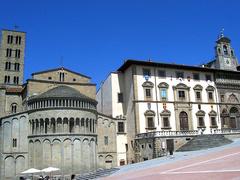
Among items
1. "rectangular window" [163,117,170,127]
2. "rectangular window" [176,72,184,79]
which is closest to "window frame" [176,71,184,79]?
"rectangular window" [176,72,184,79]

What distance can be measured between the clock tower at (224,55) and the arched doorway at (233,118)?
895 cm

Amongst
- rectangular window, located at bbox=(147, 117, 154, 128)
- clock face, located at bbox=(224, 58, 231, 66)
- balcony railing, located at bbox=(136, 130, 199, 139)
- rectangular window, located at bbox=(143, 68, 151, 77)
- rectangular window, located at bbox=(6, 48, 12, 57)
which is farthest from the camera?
rectangular window, located at bbox=(6, 48, 12, 57)

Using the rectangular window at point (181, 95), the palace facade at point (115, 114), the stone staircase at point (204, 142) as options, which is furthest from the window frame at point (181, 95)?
the stone staircase at point (204, 142)

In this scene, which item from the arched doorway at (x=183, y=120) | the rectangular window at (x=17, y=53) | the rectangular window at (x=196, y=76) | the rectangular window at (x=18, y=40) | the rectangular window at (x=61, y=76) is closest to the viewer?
the arched doorway at (x=183, y=120)

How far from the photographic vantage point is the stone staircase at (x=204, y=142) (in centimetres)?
3928

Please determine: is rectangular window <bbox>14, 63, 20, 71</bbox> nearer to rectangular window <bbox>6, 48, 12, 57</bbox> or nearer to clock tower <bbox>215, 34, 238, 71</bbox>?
rectangular window <bbox>6, 48, 12, 57</bbox>

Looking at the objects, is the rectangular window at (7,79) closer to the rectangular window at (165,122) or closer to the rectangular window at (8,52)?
the rectangular window at (8,52)

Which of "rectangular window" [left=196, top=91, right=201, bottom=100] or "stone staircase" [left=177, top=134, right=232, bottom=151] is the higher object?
"rectangular window" [left=196, top=91, right=201, bottom=100]

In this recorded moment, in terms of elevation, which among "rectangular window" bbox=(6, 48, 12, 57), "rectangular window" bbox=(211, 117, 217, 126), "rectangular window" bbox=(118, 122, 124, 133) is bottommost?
"rectangular window" bbox=(118, 122, 124, 133)

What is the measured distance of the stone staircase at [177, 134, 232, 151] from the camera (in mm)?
39281

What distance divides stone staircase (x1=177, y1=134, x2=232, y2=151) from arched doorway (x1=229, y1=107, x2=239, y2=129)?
10424 millimetres

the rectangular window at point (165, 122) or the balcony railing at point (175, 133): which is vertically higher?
the rectangular window at point (165, 122)

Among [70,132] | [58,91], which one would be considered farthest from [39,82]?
[70,132]

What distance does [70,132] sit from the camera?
40.6 m
